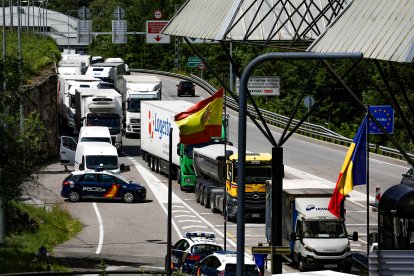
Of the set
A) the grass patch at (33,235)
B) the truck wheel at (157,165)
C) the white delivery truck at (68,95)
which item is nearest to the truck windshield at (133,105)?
the white delivery truck at (68,95)

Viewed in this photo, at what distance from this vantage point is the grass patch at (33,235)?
1448 inches

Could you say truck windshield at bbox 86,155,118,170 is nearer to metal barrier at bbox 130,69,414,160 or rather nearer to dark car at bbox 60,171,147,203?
dark car at bbox 60,171,147,203

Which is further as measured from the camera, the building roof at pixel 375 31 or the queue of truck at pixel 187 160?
the queue of truck at pixel 187 160

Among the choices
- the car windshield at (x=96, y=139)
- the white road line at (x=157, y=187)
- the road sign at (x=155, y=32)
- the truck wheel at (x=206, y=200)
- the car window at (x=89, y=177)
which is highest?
the road sign at (x=155, y=32)

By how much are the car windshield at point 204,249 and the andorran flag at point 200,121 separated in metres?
7.68

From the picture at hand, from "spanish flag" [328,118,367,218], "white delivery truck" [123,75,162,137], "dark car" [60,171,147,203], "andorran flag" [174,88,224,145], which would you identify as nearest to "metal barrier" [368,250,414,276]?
"spanish flag" [328,118,367,218]

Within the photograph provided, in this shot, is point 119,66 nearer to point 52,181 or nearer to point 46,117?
point 46,117

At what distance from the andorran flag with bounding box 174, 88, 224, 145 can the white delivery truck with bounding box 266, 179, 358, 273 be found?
9972 millimetres

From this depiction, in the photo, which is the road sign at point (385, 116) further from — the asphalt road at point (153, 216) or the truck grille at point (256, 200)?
the truck grille at point (256, 200)

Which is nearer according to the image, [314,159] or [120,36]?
[314,159]

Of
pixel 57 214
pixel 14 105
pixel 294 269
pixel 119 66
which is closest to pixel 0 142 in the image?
pixel 14 105

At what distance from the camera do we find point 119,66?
98.5 metres

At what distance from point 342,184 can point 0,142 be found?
543 inches

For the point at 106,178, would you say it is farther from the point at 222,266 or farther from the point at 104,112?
the point at 222,266
